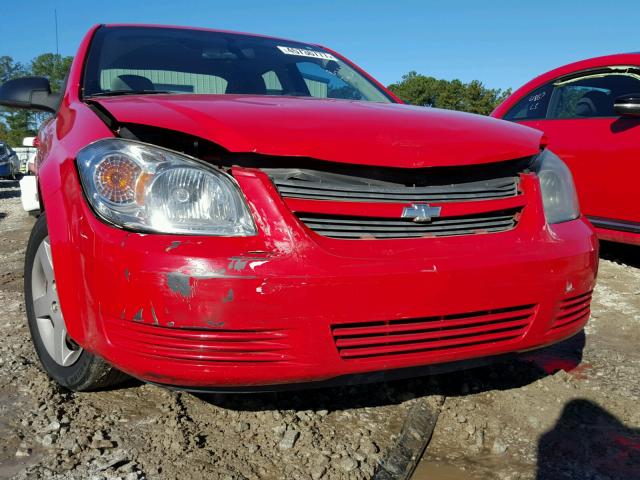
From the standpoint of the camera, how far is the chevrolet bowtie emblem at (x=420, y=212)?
178 cm

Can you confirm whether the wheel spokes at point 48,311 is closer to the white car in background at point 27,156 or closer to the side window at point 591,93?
the white car in background at point 27,156

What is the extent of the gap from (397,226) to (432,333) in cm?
32

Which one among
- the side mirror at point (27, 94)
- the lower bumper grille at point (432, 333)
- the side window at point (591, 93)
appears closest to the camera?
the lower bumper grille at point (432, 333)

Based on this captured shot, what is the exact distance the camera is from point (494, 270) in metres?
1.76

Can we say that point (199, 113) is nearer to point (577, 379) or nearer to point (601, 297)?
point (577, 379)

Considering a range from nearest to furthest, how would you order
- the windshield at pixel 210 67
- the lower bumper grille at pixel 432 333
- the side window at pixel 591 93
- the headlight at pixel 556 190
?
1. the lower bumper grille at pixel 432 333
2. the headlight at pixel 556 190
3. the windshield at pixel 210 67
4. the side window at pixel 591 93

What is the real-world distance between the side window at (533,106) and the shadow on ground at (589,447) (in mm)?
3016

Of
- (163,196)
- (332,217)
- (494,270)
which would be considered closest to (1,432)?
(163,196)

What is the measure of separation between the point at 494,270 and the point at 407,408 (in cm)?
73

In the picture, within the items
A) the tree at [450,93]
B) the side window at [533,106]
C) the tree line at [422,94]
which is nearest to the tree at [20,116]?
the tree line at [422,94]

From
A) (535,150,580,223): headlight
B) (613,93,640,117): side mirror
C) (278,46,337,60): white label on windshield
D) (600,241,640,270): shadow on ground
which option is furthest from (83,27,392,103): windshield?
(600,241,640,270): shadow on ground

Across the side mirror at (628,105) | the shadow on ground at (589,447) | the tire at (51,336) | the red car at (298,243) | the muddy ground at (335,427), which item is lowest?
the muddy ground at (335,427)

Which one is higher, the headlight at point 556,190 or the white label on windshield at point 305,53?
the white label on windshield at point 305,53

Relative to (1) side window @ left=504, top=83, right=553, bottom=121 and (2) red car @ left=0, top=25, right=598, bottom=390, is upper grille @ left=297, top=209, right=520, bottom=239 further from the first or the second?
(1) side window @ left=504, top=83, right=553, bottom=121
